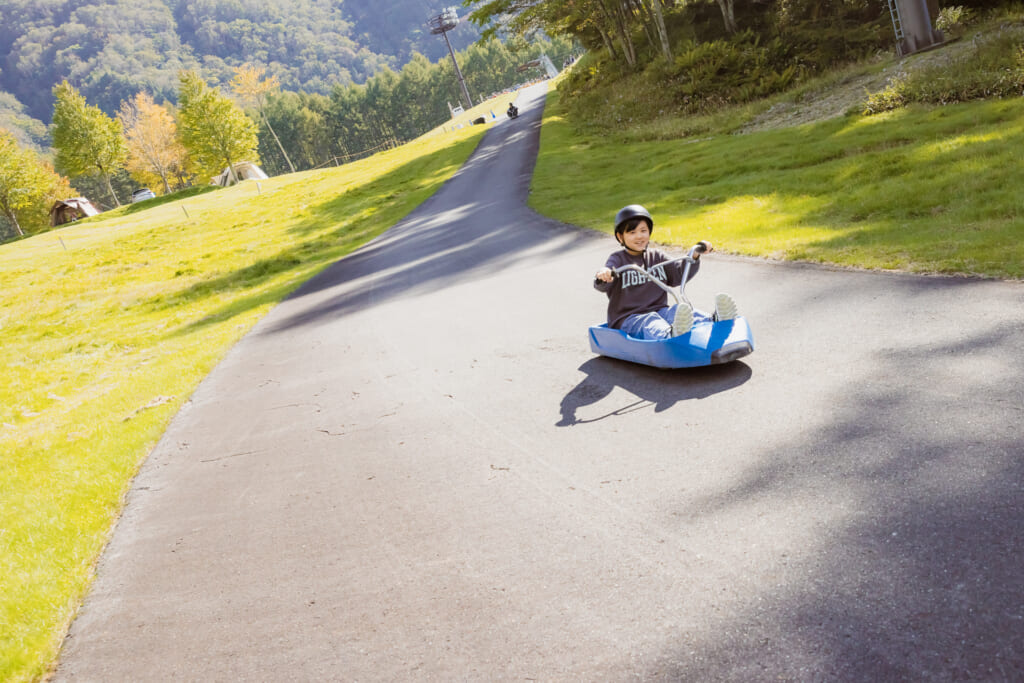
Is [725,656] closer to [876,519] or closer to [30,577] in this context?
[876,519]

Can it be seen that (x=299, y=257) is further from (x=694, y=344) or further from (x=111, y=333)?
(x=694, y=344)

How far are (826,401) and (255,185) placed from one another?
58.3m

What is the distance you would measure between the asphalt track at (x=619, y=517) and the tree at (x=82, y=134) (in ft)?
206

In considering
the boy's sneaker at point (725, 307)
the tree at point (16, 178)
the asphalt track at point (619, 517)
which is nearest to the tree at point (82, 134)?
the tree at point (16, 178)

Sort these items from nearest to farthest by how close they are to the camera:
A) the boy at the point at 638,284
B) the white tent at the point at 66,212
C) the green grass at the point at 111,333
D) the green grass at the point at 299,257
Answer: the green grass at the point at 111,333
the boy at the point at 638,284
the green grass at the point at 299,257
the white tent at the point at 66,212

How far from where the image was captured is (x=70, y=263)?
99.2 feet

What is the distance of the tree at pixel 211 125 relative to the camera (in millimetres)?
58469

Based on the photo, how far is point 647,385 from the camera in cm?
569

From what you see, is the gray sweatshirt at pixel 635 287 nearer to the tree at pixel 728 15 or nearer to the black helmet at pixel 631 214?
the black helmet at pixel 631 214

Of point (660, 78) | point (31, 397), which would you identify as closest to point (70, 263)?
point (31, 397)

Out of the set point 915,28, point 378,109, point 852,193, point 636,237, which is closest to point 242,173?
point 915,28

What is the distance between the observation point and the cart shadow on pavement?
5.29 m

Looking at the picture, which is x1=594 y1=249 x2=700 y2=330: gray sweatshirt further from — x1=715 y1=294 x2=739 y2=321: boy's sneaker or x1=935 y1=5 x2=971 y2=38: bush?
x1=935 y1=5 x2=971 y2=38: bush

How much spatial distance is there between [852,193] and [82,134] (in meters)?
66.3
